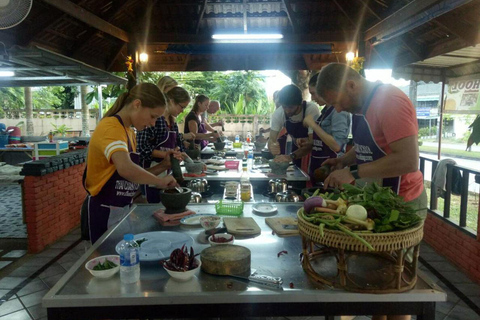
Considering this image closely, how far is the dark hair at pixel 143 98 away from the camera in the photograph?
216 cm

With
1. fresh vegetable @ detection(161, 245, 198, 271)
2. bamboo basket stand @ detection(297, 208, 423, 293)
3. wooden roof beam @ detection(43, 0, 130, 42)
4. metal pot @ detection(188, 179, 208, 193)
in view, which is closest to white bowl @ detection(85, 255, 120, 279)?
fresh vegetable @ detection(161, 245, 198, 271)

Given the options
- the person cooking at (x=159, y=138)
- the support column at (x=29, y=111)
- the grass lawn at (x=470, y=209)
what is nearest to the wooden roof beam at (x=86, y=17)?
the person cooking at (x=159, y=138)

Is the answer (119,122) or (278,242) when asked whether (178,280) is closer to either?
(278,242)

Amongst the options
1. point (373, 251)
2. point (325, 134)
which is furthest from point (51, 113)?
point (373, 251)

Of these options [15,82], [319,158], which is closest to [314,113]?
[319,158]

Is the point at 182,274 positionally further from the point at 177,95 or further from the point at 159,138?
the point at 177,95

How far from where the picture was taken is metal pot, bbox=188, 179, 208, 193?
317 cm

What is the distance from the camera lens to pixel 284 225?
6.30 feet

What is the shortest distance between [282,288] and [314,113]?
311 centimetres

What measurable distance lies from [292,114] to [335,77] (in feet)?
6.73

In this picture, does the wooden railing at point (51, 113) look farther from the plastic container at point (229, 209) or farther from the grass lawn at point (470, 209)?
the plastic container at point (229, 209)

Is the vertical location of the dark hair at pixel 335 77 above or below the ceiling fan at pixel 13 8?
below

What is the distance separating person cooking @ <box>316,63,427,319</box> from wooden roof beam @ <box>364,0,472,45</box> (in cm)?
247

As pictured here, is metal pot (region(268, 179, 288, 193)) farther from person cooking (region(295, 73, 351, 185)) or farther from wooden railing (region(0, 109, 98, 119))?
wooden railing (region(0, 109, 98, 119))
